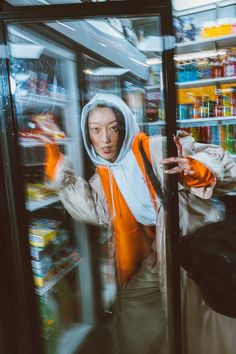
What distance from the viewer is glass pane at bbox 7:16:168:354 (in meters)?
1.30

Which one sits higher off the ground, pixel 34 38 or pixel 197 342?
pixel 34 38

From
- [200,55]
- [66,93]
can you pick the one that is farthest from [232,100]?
[66,93]

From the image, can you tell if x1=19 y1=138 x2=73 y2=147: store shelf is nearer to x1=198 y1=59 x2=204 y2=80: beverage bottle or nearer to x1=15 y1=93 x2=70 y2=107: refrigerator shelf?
x1=15 y1=93 x2=70 y2=107: refrigerator shelf

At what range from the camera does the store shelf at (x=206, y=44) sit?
135 cm

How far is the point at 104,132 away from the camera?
54.4 inches

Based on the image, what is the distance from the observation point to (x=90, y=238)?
1621mm

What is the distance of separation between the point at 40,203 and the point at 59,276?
477 millimetres

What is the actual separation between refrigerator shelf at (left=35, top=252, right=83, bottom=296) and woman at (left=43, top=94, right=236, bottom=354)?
0.24m

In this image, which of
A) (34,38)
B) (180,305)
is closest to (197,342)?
(180,305)

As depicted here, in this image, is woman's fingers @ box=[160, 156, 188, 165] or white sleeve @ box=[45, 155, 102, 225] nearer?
woman's fingers @ box=[160, 156, 188, 165]

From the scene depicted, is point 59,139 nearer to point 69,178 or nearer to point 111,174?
point 69,178

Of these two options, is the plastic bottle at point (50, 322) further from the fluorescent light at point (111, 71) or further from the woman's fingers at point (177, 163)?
A: the fluorescent light at point (111, 71)

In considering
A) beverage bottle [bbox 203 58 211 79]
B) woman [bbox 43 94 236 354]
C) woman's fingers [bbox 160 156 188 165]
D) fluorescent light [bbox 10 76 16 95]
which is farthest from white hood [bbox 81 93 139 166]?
beverage bottle [bbox 203 58 211 79]

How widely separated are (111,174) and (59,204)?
34cm
